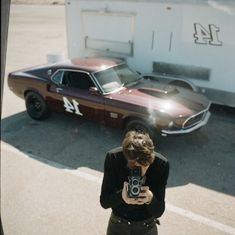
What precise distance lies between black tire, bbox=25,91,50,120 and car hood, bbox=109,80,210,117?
1.95 metres

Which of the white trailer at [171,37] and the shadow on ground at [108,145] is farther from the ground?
the white trailer at [171,37]

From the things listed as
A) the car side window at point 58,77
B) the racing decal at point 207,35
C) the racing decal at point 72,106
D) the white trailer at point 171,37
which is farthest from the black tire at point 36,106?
the racing decal at point 207,35

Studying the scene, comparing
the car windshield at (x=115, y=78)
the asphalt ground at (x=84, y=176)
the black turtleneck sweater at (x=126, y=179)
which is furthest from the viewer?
the car windshield at (x=115, y=78)

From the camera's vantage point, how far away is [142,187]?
2410mm

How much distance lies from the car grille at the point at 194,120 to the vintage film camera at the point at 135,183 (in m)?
4.01

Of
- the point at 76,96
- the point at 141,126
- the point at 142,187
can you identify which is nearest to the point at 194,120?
the point at 141,126

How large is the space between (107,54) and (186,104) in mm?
3666

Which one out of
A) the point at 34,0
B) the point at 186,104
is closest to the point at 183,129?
the point at 186,104

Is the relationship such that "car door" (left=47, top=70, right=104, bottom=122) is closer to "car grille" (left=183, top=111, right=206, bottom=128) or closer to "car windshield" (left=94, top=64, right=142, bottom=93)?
"car windshield" (left=94, top=64, right=142, bottom=93)

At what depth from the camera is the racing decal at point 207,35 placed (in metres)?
7.65

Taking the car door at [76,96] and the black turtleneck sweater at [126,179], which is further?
the car door at [76,96]

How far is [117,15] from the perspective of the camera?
889 cm

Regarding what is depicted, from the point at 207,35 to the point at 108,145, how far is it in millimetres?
3385

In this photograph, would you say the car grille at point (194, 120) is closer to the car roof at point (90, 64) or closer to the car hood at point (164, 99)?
the car hood at point (164, 99)
